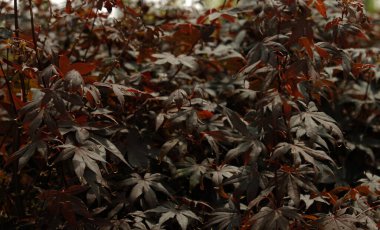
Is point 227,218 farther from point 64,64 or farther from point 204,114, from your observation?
point 64,64

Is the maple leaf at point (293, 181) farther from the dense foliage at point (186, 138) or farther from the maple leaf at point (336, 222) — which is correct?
the maple leaf at point (336, 222)

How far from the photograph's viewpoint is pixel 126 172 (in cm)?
287

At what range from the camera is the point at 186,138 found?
2.87 metres

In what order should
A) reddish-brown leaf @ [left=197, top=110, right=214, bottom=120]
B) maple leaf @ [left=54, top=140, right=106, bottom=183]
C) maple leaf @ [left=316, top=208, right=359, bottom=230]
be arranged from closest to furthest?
maple leaf @ [left=54, top=140, right=106, bottom=183], maple leaf @ [left=316, top=208, right=359, bottom=230], reddish-brown leaf @ [left=197, top=110, right=214, bottom=120]

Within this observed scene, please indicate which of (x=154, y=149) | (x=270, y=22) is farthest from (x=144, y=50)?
(x=270, y=22)

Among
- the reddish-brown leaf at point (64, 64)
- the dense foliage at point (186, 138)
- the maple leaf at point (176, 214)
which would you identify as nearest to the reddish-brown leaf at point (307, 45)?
the dense foliage at point (186, 138)

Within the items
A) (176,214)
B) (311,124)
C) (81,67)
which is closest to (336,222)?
(311,124)

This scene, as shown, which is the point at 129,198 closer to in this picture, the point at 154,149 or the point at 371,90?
the point at 154,149

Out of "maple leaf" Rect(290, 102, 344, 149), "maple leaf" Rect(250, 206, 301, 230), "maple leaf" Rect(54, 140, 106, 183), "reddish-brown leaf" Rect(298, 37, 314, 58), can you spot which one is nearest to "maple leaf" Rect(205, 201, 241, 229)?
"maple leaf" Rect(250, 206, 301, 230)

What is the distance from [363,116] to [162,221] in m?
1.91

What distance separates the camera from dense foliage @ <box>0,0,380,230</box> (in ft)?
7.79

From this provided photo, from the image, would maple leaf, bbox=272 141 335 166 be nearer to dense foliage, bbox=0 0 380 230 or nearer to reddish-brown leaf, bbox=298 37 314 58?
dense foliage, bbox=0 0 380 230

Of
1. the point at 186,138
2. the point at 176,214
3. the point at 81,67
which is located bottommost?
the point at 176,214

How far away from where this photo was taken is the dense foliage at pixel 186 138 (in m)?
2.37
